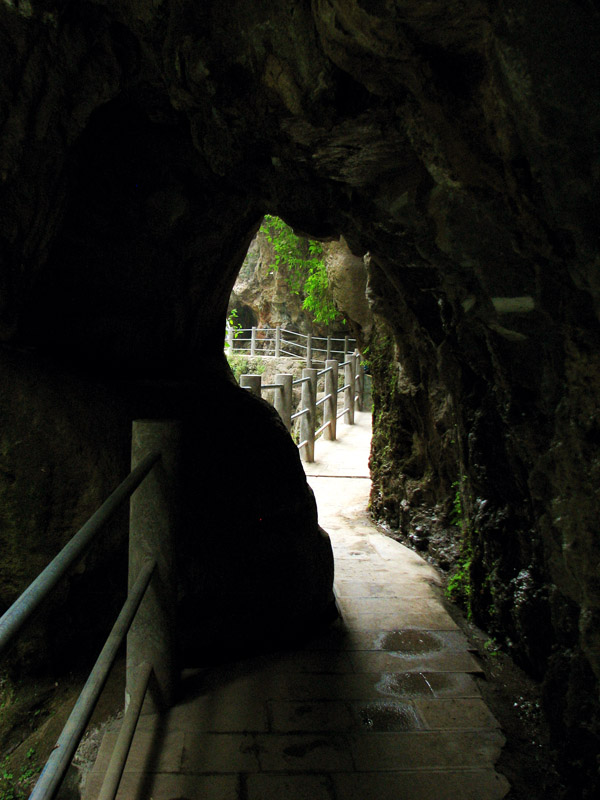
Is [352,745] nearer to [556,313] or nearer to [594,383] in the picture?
[594,383]

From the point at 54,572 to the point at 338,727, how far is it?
4.90 ft

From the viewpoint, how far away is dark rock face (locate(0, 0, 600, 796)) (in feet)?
4.23

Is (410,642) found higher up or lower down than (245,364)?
lower down

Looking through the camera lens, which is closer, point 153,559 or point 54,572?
point 54,572

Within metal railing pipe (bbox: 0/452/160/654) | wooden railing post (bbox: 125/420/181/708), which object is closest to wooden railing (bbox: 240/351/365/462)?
wooden railing post (bbox: 125/420/181/708)

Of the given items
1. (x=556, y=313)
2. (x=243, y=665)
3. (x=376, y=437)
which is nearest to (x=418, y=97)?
(x=556, y=313)

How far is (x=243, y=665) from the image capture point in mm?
2471

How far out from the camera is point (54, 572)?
1059 millimetres

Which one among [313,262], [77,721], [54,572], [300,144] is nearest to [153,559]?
[77,721]

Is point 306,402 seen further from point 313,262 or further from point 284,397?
point 313,262

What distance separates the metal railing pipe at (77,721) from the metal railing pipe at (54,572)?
0.95 feet

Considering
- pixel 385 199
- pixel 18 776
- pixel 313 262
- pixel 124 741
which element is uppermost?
pixel 313 262

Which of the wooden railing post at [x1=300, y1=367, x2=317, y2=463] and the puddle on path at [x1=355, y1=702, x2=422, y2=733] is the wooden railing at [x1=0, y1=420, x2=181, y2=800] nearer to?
the puddle on path at [x1=355, y1=702, x2=422, y2=733]

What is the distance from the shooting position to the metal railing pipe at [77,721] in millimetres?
1041
